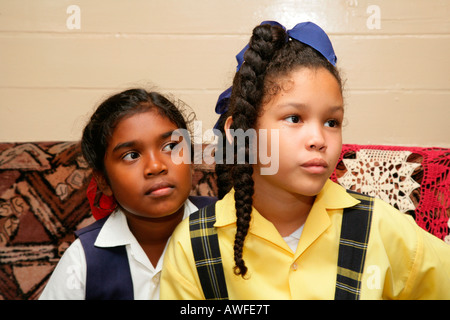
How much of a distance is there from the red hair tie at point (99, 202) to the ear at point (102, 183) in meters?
0.06

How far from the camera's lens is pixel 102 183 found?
124cm

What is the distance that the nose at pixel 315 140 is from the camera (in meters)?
0.89

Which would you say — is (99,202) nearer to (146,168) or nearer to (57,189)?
(57,189)

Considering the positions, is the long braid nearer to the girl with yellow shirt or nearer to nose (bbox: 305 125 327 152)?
the girl with yellow shirt

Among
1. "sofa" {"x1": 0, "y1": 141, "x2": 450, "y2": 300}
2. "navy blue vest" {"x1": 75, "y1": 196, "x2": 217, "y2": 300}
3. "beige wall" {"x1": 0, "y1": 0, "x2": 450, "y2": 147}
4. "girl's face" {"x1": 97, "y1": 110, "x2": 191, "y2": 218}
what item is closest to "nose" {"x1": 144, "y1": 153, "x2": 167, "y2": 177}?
"girl's face" {"x1": 97, "y1": 110, "x2": 191, "y2": 218}

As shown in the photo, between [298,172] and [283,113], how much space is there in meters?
0.13

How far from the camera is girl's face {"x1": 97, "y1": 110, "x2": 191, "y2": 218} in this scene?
109 cm

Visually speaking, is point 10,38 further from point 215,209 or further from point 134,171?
point 215,209

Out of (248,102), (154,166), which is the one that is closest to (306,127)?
(248,102)

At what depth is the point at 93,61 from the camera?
175cm

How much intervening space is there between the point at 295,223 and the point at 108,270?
20.4 inches

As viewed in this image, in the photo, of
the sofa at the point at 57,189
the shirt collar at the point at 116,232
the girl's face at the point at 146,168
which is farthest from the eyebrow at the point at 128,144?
the sofa at the point at 57,189
